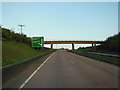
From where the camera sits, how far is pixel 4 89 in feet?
22.3

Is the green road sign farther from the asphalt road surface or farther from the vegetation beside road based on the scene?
the asphalt road surface

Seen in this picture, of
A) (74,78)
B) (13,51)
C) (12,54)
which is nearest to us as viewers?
(74,78)

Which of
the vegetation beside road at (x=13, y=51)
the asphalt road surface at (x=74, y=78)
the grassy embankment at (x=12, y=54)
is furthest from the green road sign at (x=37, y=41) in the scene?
the asphalt road surface at (x=74, y=78)

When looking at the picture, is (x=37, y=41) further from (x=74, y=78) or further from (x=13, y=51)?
(x=74, y=78)

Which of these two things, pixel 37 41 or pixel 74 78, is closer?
pixel 74 78

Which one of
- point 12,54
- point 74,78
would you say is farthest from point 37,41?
point 74,78

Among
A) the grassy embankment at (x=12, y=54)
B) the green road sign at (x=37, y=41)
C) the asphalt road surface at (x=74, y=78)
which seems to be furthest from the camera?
the green road sign at (x=37, y=41)

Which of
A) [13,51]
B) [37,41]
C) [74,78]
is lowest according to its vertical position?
[74,78]

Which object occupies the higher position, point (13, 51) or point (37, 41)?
point (37, 41)

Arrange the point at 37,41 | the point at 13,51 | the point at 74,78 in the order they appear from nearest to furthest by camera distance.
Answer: the point at 74,78 → the point at 37,41 → the point at 13,51

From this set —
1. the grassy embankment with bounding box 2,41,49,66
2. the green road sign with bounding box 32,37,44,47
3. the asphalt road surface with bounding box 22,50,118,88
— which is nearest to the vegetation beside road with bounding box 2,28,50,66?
the grassy embankment with bounding box 2,41,49,66

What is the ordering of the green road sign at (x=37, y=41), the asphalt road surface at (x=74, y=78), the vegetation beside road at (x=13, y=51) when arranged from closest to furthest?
the asphalt road surface at (x=74, y=78)
the vegetation beside road at (x=13, y=51)
the green road sign at (x=37, y=41)

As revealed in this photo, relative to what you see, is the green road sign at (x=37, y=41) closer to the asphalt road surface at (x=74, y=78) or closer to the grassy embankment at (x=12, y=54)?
the grassy embankment at (x=12, y=54)

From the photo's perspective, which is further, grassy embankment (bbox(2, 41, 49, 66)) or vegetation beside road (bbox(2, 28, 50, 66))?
vegetation beside road (bbox(2, 28, 50, 66))
